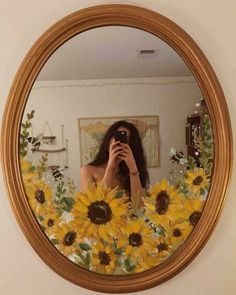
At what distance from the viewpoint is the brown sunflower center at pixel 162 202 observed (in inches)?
48.1

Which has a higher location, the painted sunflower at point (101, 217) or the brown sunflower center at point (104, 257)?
the painted sunflower at point (101, 217)

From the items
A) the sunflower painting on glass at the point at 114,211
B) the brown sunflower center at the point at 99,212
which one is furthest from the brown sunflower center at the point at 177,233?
the brown sunflower center at the point at 99,212

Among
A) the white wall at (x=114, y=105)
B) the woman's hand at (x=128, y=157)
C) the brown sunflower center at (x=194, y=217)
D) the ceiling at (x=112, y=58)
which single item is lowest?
the brown sunflower center at (x=194, y=217)

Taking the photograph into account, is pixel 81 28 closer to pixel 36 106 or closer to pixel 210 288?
pixel 36 106

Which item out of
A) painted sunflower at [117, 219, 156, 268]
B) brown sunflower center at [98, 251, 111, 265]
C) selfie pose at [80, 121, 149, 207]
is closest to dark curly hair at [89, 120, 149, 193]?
selfie pose at [80, 121, 149, 207]

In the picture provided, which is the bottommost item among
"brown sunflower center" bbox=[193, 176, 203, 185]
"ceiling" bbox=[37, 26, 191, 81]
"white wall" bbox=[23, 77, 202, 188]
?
"brown sunflower center" bbox=[193, 176, 203, 185]

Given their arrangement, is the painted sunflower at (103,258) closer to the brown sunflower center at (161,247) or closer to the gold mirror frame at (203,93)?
the gold mirror frame at (203,93)

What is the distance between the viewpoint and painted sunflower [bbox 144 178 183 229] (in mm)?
1220

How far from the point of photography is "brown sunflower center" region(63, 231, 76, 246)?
1.22 meters

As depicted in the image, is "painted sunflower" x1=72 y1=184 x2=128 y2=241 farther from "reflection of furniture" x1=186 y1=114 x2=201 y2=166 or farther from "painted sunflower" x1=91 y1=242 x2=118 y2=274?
"reflection of furniture" x1=186 y1=114 x2=201 y2=166

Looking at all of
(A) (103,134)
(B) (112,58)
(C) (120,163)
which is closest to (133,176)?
(C) (120,163)

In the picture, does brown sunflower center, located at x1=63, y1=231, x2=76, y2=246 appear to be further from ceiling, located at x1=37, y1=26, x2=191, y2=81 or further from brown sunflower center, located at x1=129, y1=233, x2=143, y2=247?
ceiling, located at x1=37, y1=26, x2=191, y2=81

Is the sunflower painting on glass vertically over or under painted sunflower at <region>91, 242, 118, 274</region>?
over

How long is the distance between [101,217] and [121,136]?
259mm
